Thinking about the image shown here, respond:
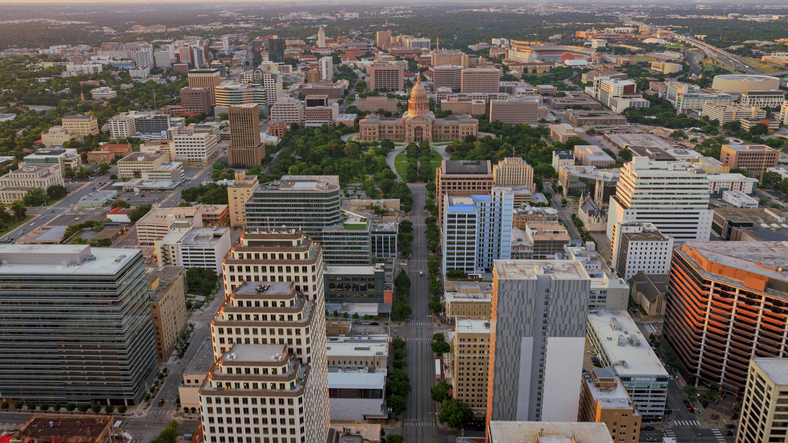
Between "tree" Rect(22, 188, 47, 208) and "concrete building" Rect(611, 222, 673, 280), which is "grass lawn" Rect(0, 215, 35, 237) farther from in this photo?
"concrete building" Rect(611, 222, 673, 280)

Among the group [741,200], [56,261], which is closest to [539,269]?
[56,261]

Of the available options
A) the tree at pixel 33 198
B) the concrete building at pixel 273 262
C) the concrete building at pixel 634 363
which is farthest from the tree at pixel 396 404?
the tree at pixel 33 198

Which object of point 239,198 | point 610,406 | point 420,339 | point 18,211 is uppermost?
point 239,198

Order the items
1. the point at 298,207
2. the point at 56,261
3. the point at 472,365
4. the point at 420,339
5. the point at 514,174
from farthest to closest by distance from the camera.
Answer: the point at 514,174 < the point at 298,207 < the point at 420,339 < the point at 472,365 < the point at 56,261

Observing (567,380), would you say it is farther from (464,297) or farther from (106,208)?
(106,208)

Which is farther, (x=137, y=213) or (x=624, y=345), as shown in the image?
(x=137, y=213)

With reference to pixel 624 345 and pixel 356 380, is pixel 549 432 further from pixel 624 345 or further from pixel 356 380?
pixel 624 345
